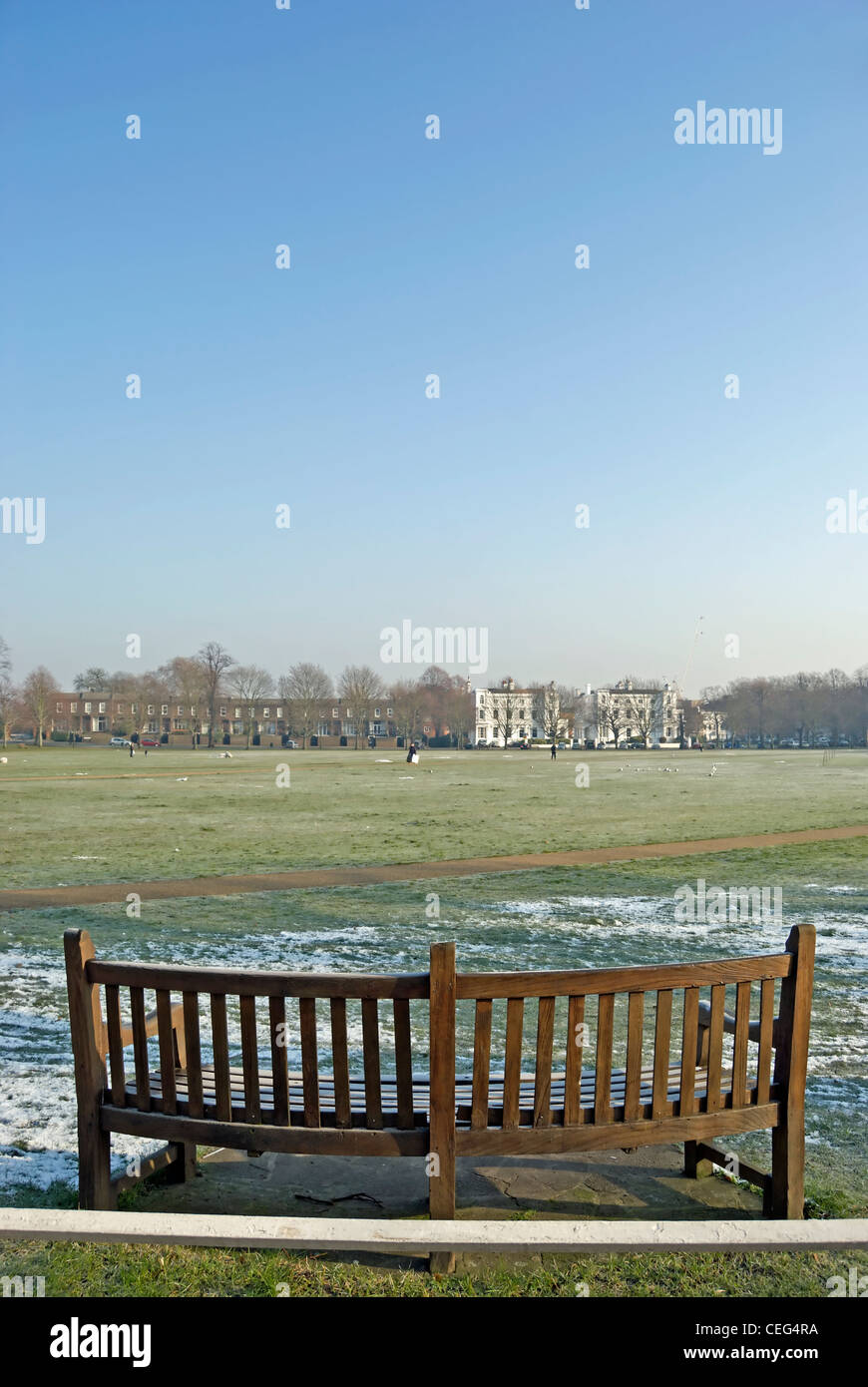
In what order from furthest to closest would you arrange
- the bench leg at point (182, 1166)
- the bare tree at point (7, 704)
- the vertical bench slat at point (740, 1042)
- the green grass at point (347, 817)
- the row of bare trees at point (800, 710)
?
the row of bare trees at point (800, 710) → the bare tree at point (7, 704) → the green grass at point (347, 817) → the bench leg at point (182, 1166) → the vertical bench slat at point (740, 1042)

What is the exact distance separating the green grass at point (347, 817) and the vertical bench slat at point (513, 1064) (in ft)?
38.5

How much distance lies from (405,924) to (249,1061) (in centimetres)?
735

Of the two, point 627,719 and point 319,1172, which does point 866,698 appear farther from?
point 319,1172

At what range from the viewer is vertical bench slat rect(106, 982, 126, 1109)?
404 centimetres

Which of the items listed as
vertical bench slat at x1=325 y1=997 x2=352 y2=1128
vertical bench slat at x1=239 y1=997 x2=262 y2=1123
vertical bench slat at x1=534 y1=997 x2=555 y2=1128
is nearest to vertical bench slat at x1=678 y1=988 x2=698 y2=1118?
vertical bench slat at x1=534 y1=997 x2=555 y2=1128

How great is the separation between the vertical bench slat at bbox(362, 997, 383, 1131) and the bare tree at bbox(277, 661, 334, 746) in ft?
401

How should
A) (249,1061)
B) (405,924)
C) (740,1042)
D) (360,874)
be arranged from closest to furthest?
(249,1061), (740,1042), (405,924), (360,874)

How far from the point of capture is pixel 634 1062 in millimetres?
3896

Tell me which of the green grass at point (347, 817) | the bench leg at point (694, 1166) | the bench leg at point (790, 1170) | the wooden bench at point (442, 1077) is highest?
the wooden bench at point (442, 1077)

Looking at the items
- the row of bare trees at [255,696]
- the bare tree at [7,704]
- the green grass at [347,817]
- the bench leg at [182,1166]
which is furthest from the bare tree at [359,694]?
the bench leg at [182,1166]

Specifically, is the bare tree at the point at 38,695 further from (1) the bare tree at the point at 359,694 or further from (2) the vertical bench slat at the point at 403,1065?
(2) the vertical bench slat at the point at 403,1065

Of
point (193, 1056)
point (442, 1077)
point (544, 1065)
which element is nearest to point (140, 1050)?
point (193, 1056)

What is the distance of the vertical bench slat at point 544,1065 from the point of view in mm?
3779

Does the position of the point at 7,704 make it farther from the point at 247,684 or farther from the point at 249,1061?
the point at 249,1061
